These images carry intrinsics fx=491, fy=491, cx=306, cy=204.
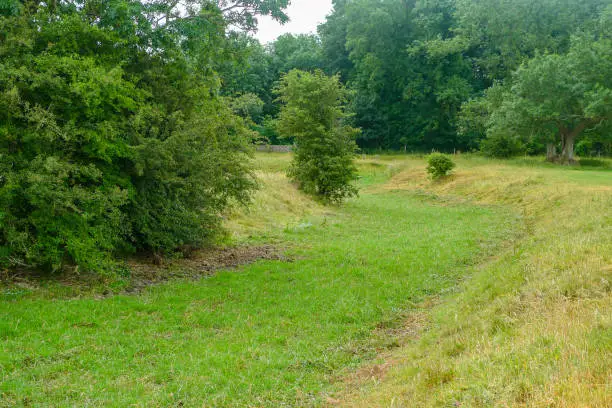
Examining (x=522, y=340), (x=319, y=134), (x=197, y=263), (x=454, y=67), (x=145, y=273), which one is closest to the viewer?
(x=522, y=340)

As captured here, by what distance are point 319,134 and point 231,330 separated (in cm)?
2047

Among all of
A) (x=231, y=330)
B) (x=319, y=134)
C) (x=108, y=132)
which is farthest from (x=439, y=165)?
(x=231, y=330)

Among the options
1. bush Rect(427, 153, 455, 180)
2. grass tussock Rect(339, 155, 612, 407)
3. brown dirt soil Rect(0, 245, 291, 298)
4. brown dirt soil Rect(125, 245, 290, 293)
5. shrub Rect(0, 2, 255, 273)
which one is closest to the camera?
grass tussock Rect(339, 155, 612, 407)

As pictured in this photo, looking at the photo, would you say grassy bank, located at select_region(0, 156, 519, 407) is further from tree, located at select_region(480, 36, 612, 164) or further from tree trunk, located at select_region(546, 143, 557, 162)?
tree trunk, located at select_region(546, 143, 557, 162)

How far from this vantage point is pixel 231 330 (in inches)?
331

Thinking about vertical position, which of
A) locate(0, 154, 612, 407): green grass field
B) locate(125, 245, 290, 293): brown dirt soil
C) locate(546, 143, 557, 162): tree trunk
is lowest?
locate(125, 245, 290, 293): brown dirt soil

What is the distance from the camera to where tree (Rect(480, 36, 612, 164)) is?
127 feet

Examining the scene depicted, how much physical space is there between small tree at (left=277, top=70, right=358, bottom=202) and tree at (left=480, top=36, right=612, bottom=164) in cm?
1900

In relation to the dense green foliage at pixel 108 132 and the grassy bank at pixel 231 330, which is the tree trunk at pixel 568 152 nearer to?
the grassy bank at pixel 231 330

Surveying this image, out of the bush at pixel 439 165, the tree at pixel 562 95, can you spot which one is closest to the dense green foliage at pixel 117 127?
the bush at pixel 439 165

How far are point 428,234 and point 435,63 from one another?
172ft

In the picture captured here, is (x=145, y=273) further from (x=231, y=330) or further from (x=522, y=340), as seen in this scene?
(x=522, y=340)

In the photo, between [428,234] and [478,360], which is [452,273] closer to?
[428,234]

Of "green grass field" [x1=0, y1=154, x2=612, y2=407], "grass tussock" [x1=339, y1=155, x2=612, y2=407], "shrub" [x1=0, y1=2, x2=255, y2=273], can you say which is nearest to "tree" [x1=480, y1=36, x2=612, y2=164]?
"green grass field" [x1=0, y1=154, x2=612, y2=407]
